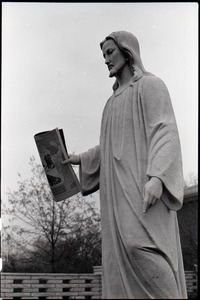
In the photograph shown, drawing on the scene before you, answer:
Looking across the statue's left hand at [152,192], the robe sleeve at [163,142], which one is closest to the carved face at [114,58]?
the robe sleeve at [163,142]

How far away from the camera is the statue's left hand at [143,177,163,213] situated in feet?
11.7

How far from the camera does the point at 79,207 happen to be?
17641 millimetres

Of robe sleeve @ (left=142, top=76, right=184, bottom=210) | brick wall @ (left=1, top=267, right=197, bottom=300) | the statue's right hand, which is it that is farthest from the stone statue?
brick wall @ (left=1, top=267, right=197, bottom=300)

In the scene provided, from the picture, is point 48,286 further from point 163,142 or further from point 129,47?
point 163,142

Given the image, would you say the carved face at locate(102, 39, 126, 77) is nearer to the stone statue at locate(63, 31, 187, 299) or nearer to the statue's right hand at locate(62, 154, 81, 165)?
the stone statue at locate(63, 31, 187, 299)

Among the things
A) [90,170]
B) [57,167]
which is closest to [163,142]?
[90,170]

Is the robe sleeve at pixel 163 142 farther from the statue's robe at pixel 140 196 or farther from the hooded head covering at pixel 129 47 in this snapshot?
the hooded head covering at pixel 129 47

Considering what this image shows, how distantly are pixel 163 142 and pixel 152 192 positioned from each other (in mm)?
459

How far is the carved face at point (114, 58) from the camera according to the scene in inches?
171

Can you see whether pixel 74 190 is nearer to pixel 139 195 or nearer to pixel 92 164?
pixel 92 164

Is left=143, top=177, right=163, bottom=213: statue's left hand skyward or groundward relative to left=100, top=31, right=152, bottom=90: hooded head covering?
groundward

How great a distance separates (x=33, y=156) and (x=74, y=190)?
13.7 m

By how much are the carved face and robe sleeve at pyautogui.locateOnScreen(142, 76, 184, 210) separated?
0.34m

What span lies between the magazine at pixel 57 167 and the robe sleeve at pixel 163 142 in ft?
2.94
